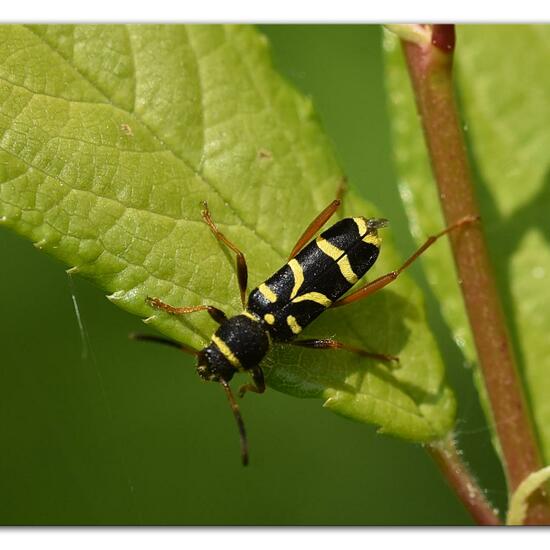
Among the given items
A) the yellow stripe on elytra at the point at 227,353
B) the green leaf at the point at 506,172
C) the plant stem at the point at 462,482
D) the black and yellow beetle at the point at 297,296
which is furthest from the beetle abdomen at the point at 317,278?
the plant stem at the point at 462,482

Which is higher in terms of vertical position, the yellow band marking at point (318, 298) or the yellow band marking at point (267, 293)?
the yellow band marking at point (267, 293)

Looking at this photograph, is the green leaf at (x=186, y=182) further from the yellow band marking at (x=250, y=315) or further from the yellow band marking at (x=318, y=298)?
the yellow band marking at (x=250, y=315)

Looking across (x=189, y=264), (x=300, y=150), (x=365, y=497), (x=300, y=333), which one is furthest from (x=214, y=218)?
(x=365, y=497)

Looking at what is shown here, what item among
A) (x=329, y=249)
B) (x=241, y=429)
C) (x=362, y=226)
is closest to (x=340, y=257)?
(x=329, y=249)

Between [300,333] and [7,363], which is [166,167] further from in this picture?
[7,363]

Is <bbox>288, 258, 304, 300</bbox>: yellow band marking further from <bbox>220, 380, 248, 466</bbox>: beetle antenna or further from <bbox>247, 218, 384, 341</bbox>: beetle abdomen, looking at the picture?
<bbox>220, 380, 248, 466</bbox>: beetle antenna

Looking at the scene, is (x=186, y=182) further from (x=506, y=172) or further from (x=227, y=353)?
(x=506, y=172)

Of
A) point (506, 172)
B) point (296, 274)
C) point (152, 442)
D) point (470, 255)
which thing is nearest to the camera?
point (470, 255)
